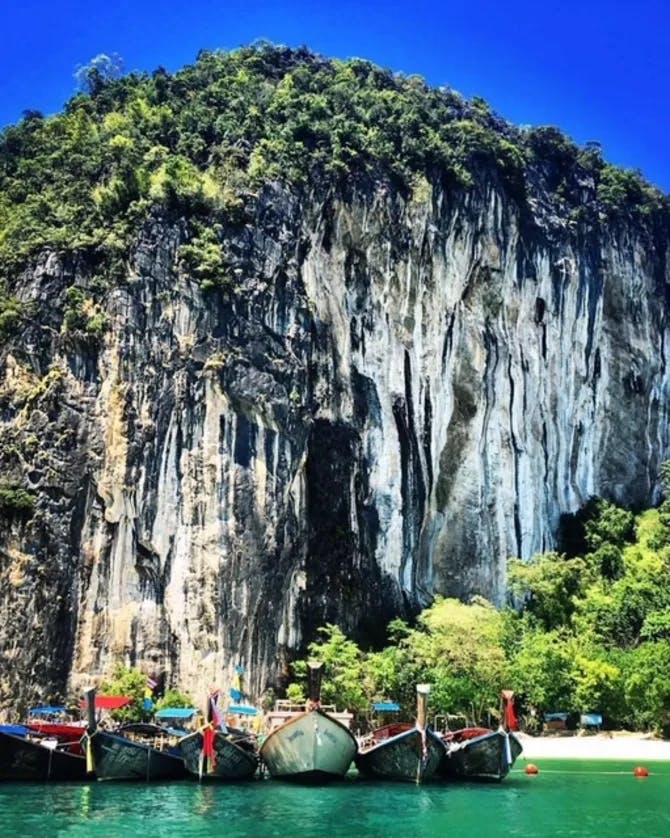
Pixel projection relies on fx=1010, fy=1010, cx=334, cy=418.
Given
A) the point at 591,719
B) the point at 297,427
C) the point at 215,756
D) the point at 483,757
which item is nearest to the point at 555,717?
the point at 591,719

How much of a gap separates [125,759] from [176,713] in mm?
5836

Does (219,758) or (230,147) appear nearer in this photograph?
(219,758)

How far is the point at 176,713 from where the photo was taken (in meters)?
29.4

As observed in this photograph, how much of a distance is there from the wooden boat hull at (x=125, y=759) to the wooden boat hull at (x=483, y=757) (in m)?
6.91

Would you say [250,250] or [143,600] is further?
[250,250]

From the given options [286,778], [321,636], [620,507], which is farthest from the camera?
[620,507]

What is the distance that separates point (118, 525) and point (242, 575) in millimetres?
4650

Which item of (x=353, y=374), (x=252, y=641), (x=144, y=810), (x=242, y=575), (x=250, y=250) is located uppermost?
(x=250, y=250)

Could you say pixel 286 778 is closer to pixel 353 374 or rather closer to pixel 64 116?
pixel 353 374

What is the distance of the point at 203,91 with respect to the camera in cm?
4638

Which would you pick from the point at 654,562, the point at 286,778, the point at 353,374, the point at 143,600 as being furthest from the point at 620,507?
the point at 286,778

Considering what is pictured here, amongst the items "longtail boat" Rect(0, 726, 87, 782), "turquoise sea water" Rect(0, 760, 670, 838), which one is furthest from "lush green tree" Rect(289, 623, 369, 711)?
"longtail boat" Rect(0, 726, 87, 782)

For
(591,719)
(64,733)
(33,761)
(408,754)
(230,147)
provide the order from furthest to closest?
(230,147) < (591,719) < (64,733) < (408,754) < (33,761)

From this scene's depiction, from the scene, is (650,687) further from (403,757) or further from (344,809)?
(344,809)
